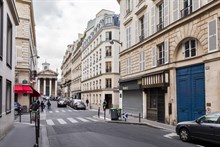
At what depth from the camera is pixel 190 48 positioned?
16797 mm

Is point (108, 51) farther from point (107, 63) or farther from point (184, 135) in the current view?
point (184, 135)

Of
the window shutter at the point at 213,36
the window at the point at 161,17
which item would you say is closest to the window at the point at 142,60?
the window at the point at 161,17

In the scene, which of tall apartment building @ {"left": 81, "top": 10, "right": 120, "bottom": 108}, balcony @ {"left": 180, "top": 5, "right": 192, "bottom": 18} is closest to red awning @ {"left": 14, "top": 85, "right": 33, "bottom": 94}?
tall apartment building @ {"left": 81, "top": 10, "right": 120, "bottom": 108}

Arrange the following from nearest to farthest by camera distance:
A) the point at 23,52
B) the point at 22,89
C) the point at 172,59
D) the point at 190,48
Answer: the point at 190,48 → the point at 172,59 → the point at 22,89 → the point at 23,52

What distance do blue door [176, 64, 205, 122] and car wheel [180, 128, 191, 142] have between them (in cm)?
386

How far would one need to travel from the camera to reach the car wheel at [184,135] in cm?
1151

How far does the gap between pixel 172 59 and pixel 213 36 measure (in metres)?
4.31

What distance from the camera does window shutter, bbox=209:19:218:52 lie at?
1402cm

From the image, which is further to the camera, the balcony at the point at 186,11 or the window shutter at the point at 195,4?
the balcony at the point at 186,11

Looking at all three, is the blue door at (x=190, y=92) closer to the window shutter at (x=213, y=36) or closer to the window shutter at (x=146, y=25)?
the window shutter at (x=213, y=36)

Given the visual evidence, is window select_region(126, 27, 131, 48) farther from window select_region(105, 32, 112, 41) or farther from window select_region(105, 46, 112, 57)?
window select_region(105, 32, 112, 41)

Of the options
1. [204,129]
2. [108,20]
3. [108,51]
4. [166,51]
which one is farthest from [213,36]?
A: [108,20]

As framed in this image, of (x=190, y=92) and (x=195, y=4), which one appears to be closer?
(x=195, y=4)

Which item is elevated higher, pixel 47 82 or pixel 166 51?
pixel 47 82
